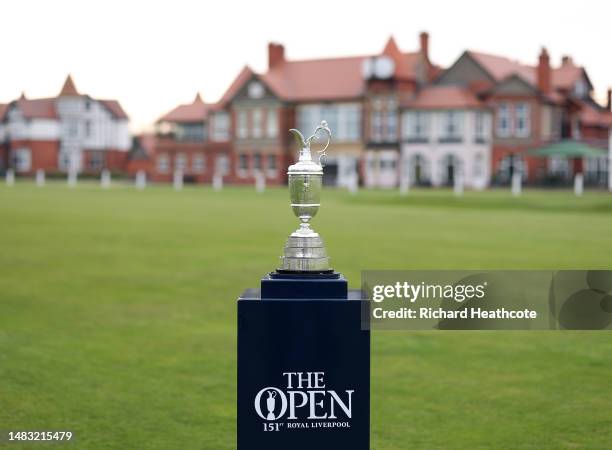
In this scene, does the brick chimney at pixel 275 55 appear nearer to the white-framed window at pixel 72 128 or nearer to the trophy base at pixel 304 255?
the white-framed window at pixel 72 128

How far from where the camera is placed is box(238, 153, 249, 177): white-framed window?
6888 centimetres

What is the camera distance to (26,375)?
8172 mm

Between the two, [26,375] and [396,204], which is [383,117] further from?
[26,375]

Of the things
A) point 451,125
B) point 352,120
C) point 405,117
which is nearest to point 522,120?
point 451,125

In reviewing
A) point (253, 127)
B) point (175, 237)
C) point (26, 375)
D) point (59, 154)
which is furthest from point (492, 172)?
point (26, 375)

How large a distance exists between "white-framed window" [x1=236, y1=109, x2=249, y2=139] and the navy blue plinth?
64.1 metres

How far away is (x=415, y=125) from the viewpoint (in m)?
61.6

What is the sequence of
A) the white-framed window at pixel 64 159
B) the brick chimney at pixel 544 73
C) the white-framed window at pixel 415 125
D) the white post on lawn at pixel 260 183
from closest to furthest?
the white post on lawn at pixel 260 183 < the brick chimney at pixel 544 73 < the white-framed window at pixel 415 125 < the white-framed window at pixel 64 159

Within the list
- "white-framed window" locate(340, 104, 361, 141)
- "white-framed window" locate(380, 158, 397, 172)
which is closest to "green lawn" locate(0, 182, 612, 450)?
"white-framed window" locate(380, 158, 397, 172)

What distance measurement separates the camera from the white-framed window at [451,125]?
59.6 meters

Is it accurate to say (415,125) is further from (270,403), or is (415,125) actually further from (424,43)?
(270,403)

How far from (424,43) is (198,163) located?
20.6 meters

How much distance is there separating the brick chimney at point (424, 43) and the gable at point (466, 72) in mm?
2652

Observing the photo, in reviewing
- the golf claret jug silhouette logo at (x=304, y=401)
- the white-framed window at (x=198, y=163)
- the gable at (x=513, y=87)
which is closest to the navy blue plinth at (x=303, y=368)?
A: the golf claret jug silhouette logo at (x=304, y=401)
